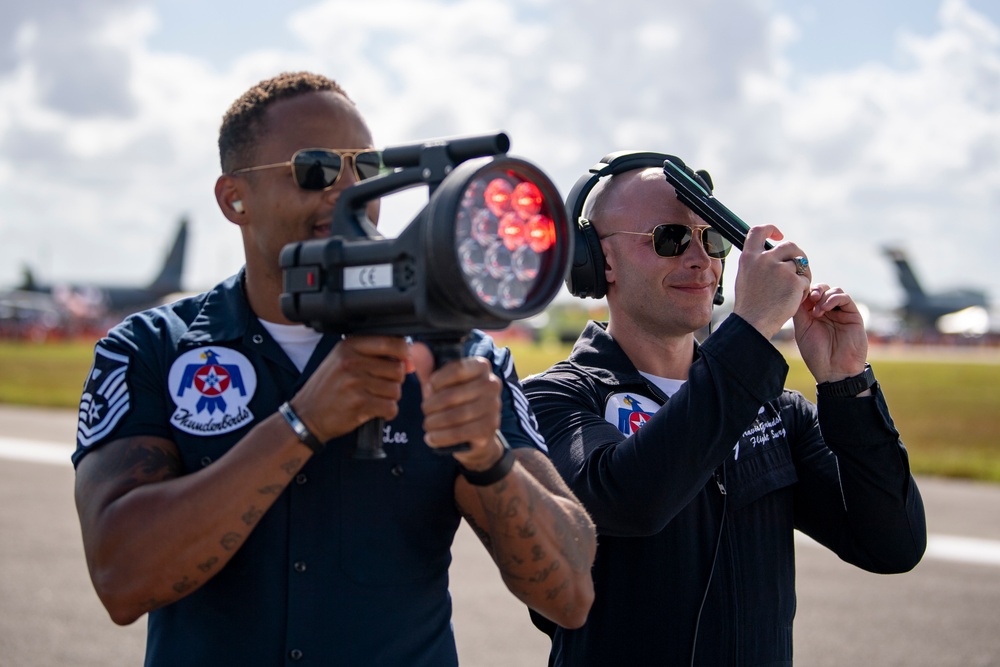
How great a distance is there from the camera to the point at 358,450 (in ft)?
5.65

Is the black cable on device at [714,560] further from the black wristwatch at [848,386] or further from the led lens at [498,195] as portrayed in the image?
the led lens at [498,195]

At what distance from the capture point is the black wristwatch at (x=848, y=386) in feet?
8.13

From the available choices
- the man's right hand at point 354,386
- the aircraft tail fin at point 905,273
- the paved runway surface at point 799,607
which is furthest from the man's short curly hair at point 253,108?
the aircraft tail fin at point 905,273

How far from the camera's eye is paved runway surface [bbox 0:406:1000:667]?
5.61m

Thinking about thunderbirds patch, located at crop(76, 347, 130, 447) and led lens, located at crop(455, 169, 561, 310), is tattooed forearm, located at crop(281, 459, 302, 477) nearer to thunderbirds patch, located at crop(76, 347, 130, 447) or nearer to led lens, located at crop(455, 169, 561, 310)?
thunderbirds patch, located at crop(76, 347, 130, 447)

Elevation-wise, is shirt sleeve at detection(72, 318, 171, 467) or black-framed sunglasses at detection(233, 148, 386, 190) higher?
black-framed sunglasses at detection(233, 148, 386, 190)

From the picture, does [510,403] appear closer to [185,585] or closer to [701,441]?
[701,441]

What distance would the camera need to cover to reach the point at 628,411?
263 centimetres

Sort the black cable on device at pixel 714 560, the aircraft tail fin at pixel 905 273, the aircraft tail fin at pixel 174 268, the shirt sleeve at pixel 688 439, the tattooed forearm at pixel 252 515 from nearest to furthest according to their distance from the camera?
the tattooed forearm at pixel 252 515 < the shirt sleeve at pixel 688 439 < the black cable on device at pixel 714 560 < the aircraft tail fin at pixel 174 268 < the aircraft tail fin at pixel 905 273

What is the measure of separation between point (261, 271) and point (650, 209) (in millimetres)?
1165

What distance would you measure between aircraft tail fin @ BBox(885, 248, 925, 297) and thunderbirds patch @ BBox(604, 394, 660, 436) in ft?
251

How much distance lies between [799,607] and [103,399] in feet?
19.0

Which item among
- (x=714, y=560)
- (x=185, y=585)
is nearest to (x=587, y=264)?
(x=714, y=560)

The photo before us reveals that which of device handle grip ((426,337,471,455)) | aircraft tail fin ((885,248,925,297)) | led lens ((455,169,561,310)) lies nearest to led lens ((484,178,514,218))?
Answer: led lens ((455,169,561,310))
